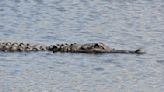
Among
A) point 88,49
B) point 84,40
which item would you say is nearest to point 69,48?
point 88,49

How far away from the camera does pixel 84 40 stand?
2694cm

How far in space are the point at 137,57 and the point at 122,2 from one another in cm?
1244

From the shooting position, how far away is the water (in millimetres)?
21328

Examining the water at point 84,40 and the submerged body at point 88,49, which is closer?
the water at point 84,40

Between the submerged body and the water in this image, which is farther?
the submerged body

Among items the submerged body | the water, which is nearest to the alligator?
the submerged body

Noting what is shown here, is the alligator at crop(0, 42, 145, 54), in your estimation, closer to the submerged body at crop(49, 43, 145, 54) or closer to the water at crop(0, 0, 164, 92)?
the submerged body at crop(49, 43, 145, 54)

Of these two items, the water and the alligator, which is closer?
the water

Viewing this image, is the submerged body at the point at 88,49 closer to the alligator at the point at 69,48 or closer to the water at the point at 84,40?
the alligator at the point at 69,48

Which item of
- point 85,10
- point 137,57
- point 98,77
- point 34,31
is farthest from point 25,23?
point 98,77

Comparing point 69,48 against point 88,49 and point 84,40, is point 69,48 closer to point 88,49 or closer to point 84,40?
point 88,49

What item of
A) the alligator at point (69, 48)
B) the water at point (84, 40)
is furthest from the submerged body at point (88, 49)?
the water at point (84, 40)

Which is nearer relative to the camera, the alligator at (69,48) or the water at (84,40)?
the water at (84,40)

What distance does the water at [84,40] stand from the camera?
70.0ft
